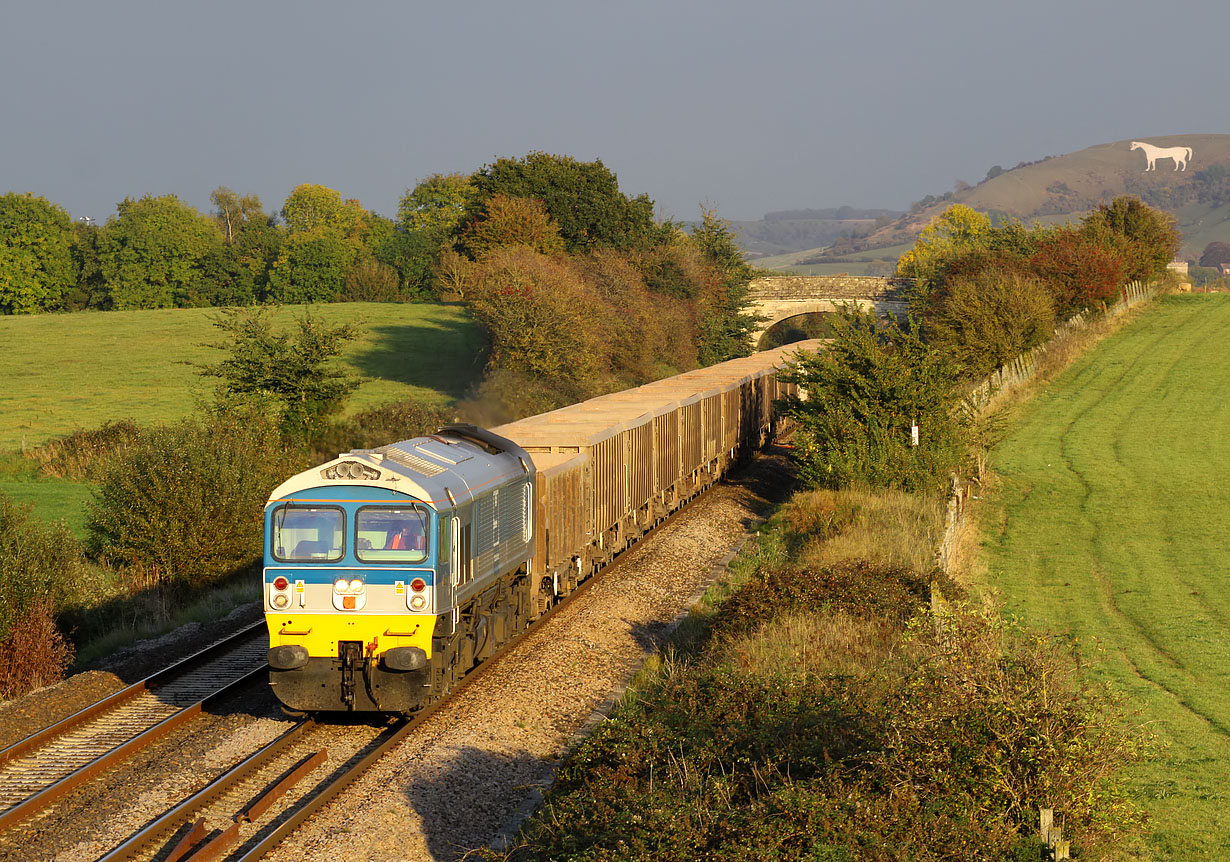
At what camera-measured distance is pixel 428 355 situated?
67062 mm

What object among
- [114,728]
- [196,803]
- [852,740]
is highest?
[852,740]

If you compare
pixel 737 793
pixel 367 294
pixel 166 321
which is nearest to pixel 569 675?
Answer: pixel 737 793

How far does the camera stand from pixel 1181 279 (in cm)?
7906

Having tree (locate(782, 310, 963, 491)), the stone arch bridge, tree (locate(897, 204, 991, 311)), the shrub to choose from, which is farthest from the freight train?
the stone arch bridge

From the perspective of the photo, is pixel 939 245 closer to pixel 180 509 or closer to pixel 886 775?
pixel 180 509

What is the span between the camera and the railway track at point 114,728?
37.6ft

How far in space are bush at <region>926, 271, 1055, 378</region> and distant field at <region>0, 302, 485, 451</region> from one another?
77.9 ft

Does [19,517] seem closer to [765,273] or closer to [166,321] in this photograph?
[166,321]

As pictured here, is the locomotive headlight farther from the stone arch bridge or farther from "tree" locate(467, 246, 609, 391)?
the stone arch bridge

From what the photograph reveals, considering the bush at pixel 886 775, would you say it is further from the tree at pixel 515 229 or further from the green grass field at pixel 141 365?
the tree at pixel 515 229

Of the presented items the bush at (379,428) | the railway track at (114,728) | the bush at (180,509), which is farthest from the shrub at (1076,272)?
the railway track at (114,728)

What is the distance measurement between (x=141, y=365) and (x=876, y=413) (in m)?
51.7

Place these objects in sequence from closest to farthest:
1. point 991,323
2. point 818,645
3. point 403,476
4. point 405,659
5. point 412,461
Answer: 1. point 405,659
2. point 403,476
3. point 412,461
4. point 818,645
5. point 991,323

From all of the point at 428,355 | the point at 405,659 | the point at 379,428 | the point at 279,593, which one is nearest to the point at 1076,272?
the point at 428,355
